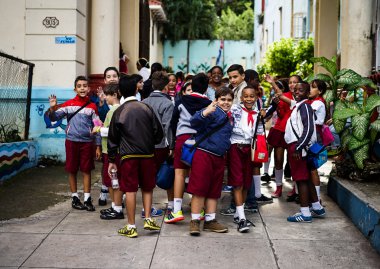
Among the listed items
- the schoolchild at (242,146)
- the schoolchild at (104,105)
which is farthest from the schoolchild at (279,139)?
the schoolchild at (104,105)

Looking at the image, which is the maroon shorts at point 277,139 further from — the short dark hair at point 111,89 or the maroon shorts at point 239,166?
the short dark hair at point 111,89

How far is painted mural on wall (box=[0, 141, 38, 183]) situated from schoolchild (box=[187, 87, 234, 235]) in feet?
12.4

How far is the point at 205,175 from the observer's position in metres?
6.10

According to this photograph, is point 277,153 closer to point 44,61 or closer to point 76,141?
point 76,141

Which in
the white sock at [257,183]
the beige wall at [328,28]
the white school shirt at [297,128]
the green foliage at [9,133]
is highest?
the beige wall at [328,28]

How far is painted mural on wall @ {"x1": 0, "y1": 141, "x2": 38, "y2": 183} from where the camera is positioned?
8.68 metres

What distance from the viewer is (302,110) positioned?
6.63m

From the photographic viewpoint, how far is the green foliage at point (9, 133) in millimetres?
9133

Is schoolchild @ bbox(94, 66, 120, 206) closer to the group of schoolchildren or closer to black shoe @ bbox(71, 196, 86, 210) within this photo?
the group of schoolchildren

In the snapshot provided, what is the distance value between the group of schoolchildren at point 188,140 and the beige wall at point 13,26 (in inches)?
154

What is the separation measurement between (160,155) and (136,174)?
109 centimetres

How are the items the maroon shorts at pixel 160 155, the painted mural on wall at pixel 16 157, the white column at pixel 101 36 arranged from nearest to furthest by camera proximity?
the maroon shorts at pixel 160 155
the painted mural on wall at pixel 16 157
the white column at pixel 101 36

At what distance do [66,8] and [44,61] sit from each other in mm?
1090

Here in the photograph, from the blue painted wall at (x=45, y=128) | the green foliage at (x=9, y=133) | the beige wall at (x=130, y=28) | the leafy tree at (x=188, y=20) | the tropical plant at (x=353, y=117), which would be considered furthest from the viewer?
the leafy tree at (x=188, y=20)
